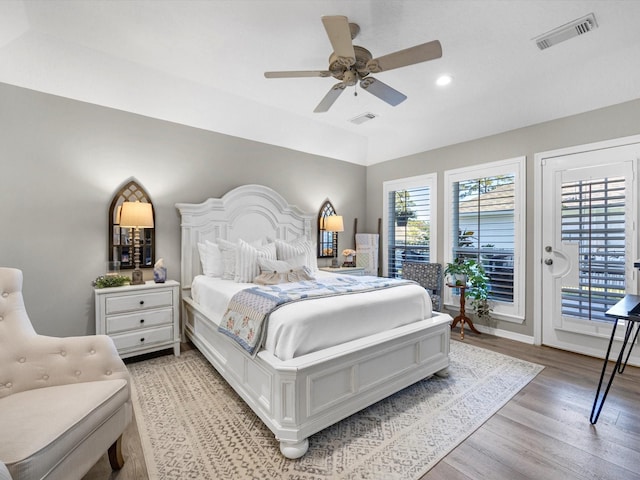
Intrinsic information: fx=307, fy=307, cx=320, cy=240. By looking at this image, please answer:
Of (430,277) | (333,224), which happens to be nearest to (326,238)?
(333,224)

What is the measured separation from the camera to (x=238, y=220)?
4062 mm

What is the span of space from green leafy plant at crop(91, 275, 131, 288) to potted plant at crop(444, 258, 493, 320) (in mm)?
3862

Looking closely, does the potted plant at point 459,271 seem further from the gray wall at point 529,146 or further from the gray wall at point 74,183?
the gray wall at point 74,183

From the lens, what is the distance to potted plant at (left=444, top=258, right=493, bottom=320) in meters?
3.91

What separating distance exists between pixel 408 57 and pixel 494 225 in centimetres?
274

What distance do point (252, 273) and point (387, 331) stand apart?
62.9 inches

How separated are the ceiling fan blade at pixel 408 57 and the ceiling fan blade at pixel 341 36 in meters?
0.19

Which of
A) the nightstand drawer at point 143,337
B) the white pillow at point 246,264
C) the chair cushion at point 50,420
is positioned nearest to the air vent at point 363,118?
the white pillow at point 246,264

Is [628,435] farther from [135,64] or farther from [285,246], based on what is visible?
[135,64]

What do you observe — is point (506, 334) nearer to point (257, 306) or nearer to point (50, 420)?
point (257, 306)

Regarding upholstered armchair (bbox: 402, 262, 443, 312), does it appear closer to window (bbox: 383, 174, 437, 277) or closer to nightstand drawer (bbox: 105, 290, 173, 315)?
window (bbox: 383, 174, 437, 277)

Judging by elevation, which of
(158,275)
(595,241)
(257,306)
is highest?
(595,241)

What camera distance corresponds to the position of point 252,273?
3.35 meters

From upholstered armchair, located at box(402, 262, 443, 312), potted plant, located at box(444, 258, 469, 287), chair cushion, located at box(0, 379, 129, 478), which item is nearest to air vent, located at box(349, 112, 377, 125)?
upholstered armchair, located at box(402, 262, 443, 312)
